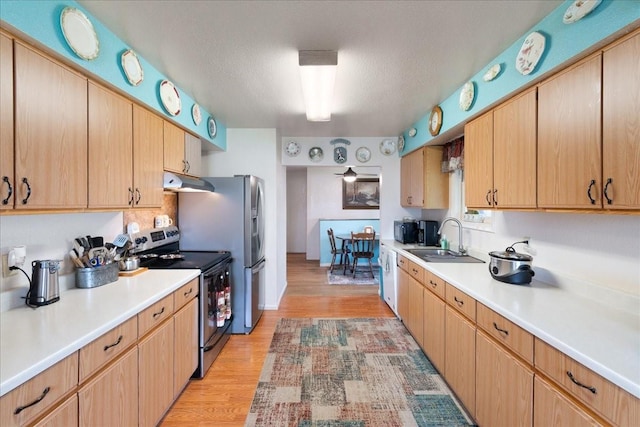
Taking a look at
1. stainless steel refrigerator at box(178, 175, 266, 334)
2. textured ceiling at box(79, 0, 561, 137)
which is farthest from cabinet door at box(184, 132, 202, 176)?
textured ceiling at box(79, 0, 561, 137)

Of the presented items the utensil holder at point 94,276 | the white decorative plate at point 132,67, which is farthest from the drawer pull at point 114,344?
the white decorative plate at point 132,67

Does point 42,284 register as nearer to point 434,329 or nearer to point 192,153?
point 192,153

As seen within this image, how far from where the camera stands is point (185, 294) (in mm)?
2115

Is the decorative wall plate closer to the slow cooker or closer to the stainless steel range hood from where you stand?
the stainless steel range hood

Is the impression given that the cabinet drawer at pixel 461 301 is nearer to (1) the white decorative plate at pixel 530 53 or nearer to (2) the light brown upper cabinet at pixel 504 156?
(2) the light brown upper cabinet at pixel 504 156

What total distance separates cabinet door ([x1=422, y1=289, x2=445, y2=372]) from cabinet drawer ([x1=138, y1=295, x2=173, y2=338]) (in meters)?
2.00

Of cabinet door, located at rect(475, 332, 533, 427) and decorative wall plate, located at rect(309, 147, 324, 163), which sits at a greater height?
decorative wall plate, located at rect(309, 147, 324, 163)

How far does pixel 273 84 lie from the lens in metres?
2.46

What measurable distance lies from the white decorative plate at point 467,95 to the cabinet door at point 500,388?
178 centimetres

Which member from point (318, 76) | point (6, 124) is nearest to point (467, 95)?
point (318, 76)

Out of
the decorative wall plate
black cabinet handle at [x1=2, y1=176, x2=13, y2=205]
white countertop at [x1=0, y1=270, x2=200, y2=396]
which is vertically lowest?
white countertop at [x1=0, y1=270, x2=200, y2=396]

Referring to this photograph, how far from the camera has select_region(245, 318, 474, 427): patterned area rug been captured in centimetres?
192

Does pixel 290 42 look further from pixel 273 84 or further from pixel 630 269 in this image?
pixel 630 269

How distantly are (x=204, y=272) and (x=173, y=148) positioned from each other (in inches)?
44.8
